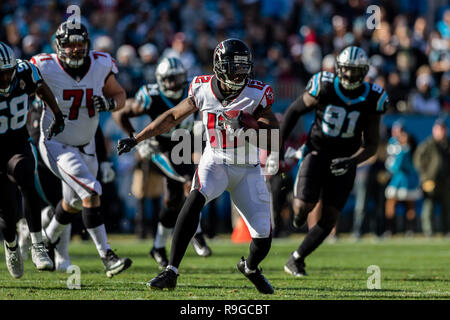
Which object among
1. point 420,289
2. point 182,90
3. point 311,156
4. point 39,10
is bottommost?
point 420,289

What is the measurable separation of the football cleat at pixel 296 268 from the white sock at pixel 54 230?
2.12 m

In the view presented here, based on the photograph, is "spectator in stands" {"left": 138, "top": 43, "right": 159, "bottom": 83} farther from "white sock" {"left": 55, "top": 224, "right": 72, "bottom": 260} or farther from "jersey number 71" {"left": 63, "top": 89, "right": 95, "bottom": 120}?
"jersey number 71" {"left": 63, "top": 89, "right": 95, "bottom": 120}

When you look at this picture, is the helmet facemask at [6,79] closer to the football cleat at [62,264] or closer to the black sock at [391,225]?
the football cleat at [62,264]

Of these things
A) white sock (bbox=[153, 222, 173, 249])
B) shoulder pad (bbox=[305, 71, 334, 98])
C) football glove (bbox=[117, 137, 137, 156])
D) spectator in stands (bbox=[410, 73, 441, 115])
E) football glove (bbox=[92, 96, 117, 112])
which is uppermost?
shoulder pad (bbox=[305, 71, 334, 98])

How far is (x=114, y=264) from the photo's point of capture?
653cm

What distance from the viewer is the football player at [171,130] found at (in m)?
8.03

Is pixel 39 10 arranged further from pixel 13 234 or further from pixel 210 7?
pixel 13 234

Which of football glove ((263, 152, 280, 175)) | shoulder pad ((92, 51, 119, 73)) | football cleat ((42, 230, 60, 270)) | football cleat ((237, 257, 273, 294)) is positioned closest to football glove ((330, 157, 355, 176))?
football glove ((263, 152, 280, 175))

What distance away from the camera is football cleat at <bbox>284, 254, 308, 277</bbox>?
7.31m

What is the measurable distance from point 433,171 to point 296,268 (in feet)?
22.6

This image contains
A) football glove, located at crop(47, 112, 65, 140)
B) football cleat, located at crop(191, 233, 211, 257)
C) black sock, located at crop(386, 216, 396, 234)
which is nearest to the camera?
football glove, located at crop(47, 112, 65, 140)

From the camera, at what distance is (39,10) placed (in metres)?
14.1

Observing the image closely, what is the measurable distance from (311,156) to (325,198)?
0.42m

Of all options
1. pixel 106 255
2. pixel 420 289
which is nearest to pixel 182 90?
pixel 106 255
